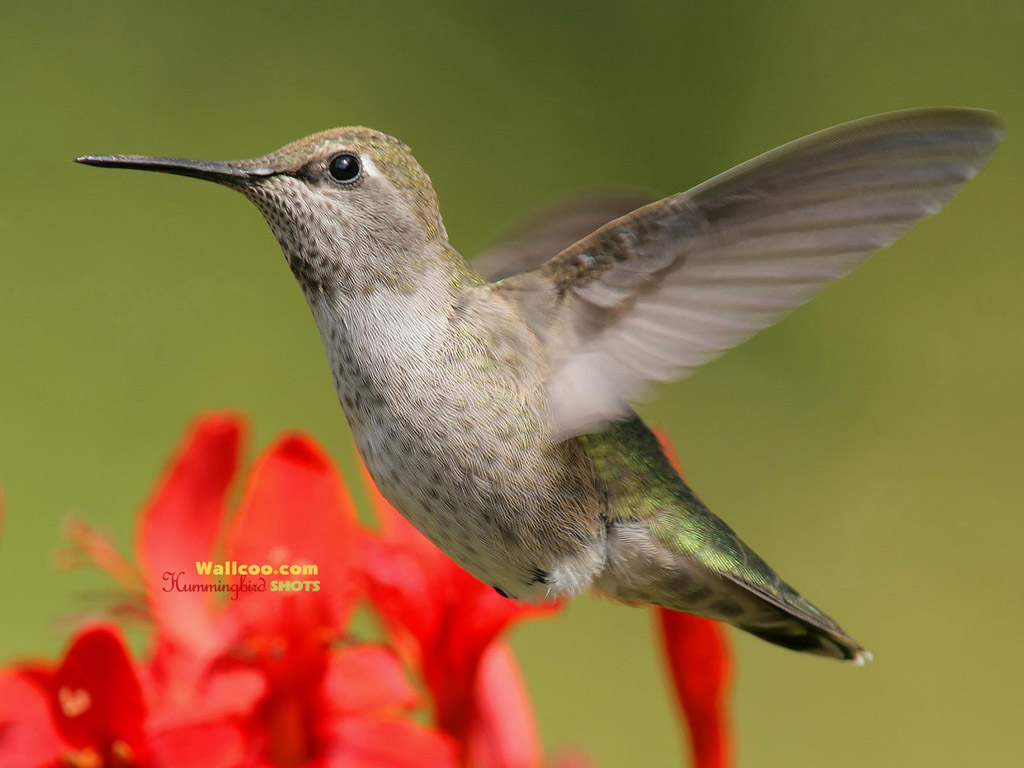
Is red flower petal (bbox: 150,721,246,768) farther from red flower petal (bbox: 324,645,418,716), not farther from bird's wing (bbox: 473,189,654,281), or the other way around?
bird's wing (bbox: 473,189,654,281)

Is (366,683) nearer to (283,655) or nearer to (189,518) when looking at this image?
(283,655)

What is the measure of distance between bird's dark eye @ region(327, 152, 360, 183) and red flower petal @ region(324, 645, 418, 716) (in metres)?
0.34

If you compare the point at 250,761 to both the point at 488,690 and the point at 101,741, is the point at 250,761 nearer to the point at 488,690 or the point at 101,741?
the point at 101,741

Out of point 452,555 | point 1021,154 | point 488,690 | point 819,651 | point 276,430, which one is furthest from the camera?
point 1021,154

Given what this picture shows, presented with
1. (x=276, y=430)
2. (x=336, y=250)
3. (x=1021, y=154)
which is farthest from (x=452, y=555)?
(x=1021, y=154)

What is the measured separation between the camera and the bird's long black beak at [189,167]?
2.36 ft

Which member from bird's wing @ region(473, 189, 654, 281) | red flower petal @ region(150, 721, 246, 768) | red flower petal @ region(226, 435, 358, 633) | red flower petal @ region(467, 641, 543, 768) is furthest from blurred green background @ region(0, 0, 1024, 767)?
red flower petal @ region(150, 721, 246, 768)

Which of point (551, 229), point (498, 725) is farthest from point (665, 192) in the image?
point (498, 725)

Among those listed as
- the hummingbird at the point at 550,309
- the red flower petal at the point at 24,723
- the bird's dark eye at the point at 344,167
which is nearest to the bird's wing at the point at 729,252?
the hummingbird at the point at 550,309

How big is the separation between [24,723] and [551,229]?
67 cm

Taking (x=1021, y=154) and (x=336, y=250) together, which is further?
(x=1021, y=154)

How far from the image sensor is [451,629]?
1.01 meters

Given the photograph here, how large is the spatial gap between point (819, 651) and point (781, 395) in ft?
5.68

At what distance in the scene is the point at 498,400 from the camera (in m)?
0.84
